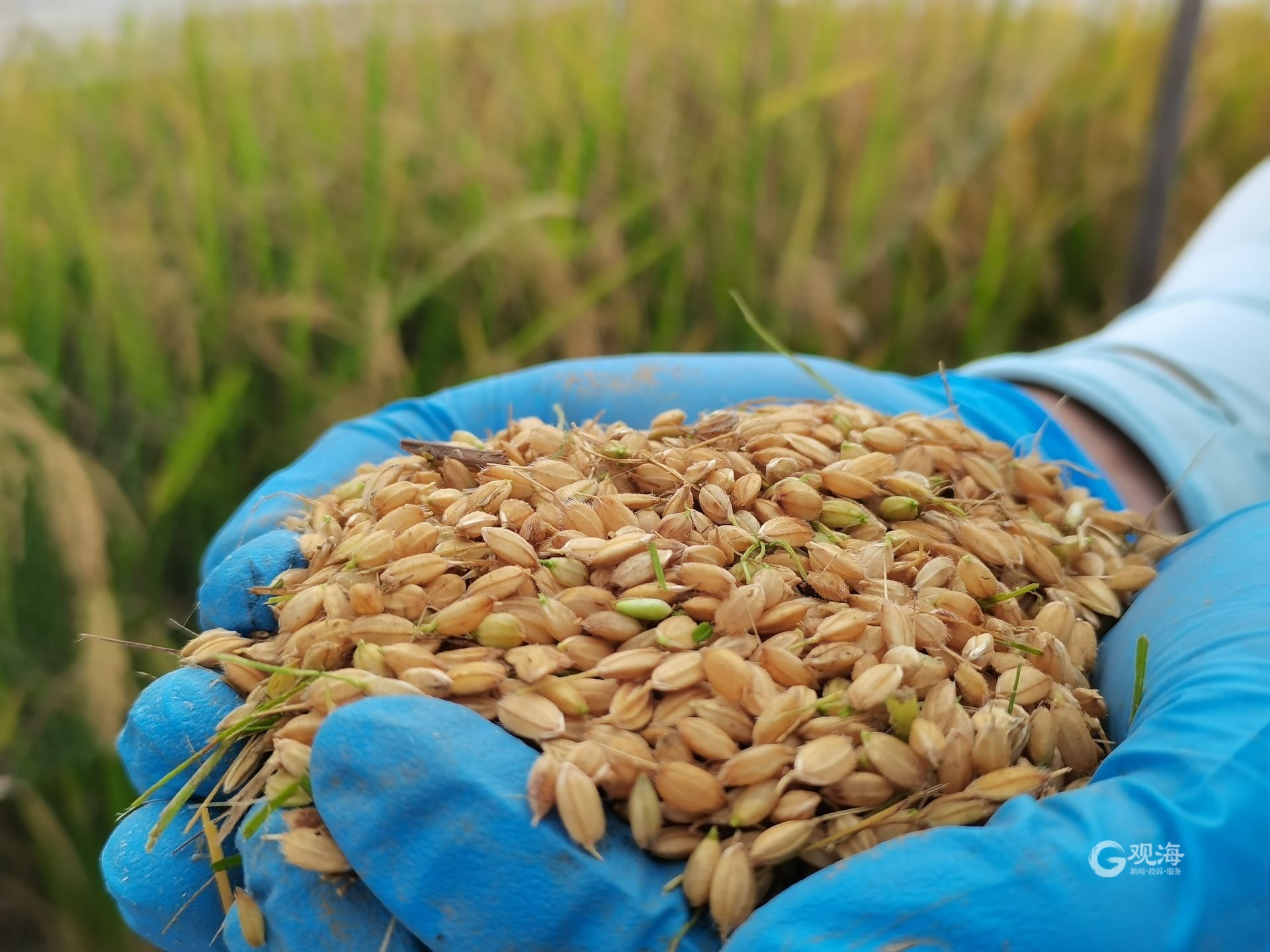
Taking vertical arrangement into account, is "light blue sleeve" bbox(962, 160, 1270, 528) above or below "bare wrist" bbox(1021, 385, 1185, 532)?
above

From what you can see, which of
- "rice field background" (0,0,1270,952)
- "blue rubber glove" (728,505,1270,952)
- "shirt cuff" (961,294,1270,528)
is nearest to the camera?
"blue rubber glove" (728,505,1270,952)

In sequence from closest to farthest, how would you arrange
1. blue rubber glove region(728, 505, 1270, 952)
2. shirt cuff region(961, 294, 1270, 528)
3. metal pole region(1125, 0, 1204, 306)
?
blue rubber glove region(728, 505, 1270, 952) → shirt cuff region(961, 294, 1270, 528) → metal pole region(1125, 0, 1204, 306)

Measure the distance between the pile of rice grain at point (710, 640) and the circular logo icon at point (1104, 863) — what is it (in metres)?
0.07

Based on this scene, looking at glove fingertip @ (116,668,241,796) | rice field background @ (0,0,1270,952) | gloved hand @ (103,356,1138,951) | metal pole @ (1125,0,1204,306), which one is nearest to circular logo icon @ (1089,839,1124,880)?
gloved hand @ (103,356,1138,951)

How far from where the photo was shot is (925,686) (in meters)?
0.78

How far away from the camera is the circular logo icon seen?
2.20ft

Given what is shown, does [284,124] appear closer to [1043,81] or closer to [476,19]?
[476,19]

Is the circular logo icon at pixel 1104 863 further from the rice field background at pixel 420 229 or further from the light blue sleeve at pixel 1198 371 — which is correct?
the rice field background at pixel 420 229

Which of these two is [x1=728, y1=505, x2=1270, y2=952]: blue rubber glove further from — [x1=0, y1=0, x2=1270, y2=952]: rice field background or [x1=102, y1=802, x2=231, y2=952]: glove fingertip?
[x1=0, y1=0, x2=1270, y2=952]: rice field background

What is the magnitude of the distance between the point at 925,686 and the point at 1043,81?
2.14 m

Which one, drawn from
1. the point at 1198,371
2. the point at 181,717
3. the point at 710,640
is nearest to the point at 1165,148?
the point at 1198,371

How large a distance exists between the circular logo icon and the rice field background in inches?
44.9

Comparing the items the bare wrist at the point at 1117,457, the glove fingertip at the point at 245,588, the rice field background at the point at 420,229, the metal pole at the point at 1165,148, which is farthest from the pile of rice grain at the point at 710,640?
the metal pole at the point at 1165,148

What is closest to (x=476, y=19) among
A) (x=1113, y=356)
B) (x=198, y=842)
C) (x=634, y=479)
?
(x=1113, y=356)
